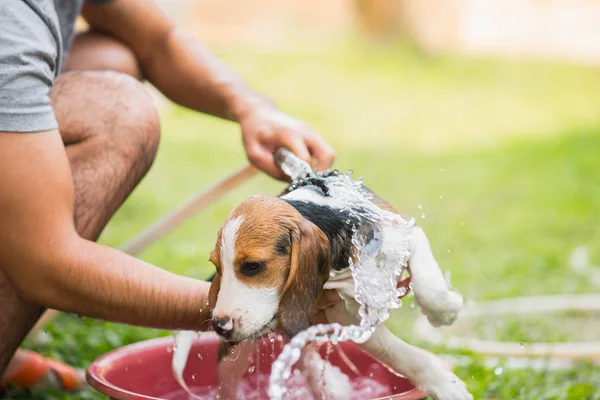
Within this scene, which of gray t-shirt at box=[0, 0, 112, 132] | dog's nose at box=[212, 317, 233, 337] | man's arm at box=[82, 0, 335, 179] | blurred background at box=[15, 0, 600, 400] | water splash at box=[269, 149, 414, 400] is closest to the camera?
dog's nose at box=[212, 317, 233, 337]

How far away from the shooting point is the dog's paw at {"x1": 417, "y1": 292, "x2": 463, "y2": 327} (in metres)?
1.92

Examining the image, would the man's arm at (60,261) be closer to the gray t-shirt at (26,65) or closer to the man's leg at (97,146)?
the gray t-shirt at (26,65)

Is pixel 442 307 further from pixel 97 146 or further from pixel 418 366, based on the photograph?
pixel 97 146

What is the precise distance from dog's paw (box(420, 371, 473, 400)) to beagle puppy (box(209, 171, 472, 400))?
154 mm

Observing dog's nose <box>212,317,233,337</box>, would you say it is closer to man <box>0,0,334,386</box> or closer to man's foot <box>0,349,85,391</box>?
man <box>0,0,334,386</box>

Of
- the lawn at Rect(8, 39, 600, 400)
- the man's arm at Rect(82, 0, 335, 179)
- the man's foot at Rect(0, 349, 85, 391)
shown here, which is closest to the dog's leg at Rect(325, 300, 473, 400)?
the lawn at Rect(8, 39, 600, 400)

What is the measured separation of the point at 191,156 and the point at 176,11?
2.97 metres

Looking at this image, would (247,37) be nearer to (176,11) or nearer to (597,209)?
(176,11)

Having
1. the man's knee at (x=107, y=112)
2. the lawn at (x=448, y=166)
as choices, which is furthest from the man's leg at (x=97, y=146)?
Result: the lawn at (x=448, y=166)

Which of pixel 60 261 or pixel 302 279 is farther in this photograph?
pixel 60 261

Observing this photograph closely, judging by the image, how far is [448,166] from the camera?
713cm

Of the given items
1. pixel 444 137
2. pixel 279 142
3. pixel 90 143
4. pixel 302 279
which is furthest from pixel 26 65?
pixel 444 137

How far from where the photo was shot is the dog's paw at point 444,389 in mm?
1947

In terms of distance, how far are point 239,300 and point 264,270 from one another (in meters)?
0.07
